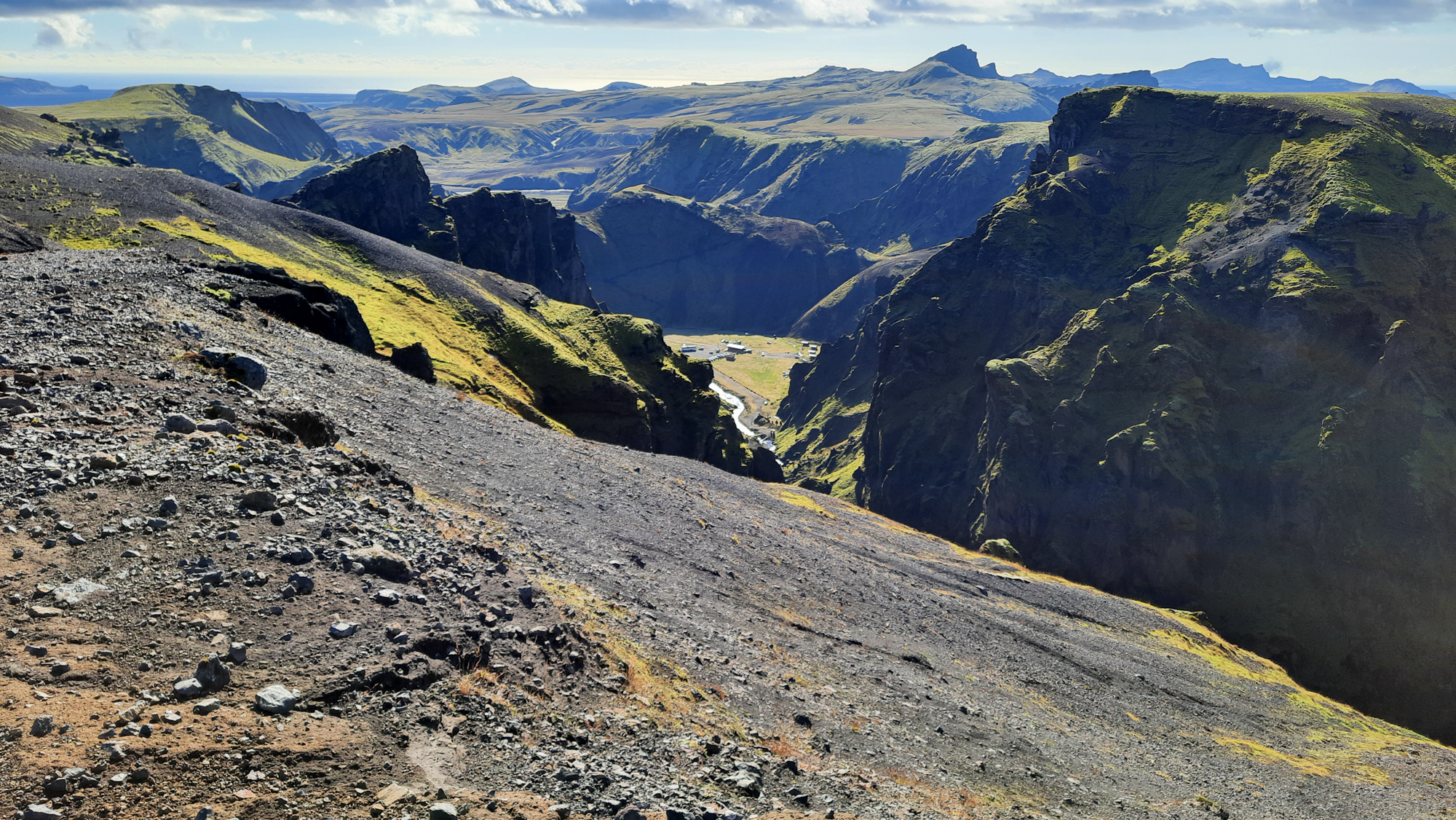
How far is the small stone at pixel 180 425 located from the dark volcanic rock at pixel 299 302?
28792mm

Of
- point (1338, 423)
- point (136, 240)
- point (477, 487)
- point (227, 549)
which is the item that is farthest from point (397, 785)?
point (1338, 423)

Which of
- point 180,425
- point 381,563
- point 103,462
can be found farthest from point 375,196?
→ point 381,563

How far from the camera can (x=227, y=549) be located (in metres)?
21.0

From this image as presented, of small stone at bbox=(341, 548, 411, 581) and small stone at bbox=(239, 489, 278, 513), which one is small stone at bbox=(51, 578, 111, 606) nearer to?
small stone at bbox=(239, 489, 278, 513)

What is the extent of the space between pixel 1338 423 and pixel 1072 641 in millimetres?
73023

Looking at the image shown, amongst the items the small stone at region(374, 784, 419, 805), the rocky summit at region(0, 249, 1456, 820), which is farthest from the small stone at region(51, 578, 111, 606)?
the small stone at region(374, 784, 419, 805)

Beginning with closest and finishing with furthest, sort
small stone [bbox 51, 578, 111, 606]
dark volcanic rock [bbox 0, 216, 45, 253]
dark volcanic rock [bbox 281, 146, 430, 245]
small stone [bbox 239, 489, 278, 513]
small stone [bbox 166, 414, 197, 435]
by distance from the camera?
small stone [bbox 51, 578, 111, 606] < small stone [bbox 239, 489, 278, 513] < small stone [bbox 166, 414, 197, 435] < dark volcanic rock [bbox 0, 216, 45, 253] < dark volcanic rock [bbox 281, 146, 430, 245]

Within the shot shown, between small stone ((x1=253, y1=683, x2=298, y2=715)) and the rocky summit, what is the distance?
0.17 ft

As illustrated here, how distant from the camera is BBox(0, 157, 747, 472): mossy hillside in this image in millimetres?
81125

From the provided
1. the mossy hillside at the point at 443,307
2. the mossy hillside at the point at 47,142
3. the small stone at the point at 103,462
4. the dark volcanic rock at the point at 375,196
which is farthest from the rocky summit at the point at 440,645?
the mossy hillside at the point at 47,142

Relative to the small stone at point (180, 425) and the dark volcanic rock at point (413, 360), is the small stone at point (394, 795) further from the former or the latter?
the dark volcanic rock at point (413, 360)

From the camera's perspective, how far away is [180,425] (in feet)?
86.3

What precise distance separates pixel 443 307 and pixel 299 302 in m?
44.5

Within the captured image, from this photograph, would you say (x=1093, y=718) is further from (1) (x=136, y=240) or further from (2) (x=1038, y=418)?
(2) (x=1038, y=418)
